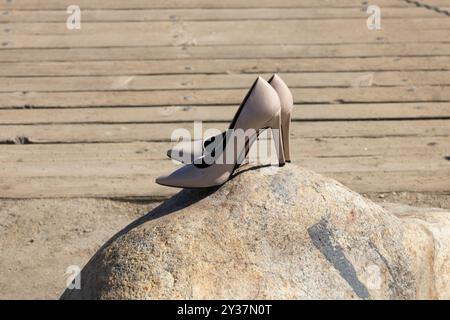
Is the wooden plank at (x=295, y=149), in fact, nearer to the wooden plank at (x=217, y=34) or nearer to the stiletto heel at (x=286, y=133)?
the wooden plank at (x=217, y=34)

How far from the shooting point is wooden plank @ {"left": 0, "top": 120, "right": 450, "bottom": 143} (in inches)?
224

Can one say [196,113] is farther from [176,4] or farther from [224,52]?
[176,4]

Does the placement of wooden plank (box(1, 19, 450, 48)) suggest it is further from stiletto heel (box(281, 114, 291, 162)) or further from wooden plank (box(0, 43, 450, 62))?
stiletto heel (box(281, 114, 291, 162))

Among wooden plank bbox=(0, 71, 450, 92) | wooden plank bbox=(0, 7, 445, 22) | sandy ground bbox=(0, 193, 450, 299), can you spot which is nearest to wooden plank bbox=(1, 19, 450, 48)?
wooden plank bbox=(0, 7, 445, 22)

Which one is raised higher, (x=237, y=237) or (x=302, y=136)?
(x=302, y=136)

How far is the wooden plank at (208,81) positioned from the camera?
6.43 m

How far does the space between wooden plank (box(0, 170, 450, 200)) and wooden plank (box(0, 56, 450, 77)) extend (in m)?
1.62

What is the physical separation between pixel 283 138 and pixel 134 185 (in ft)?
5.99

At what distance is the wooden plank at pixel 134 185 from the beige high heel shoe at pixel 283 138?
5.06ft

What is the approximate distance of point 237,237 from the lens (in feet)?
10.00

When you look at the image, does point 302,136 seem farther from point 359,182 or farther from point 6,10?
point 6,10

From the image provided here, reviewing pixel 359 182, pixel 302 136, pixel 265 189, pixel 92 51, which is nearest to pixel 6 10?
pixel 92 51

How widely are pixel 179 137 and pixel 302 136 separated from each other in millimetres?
791
